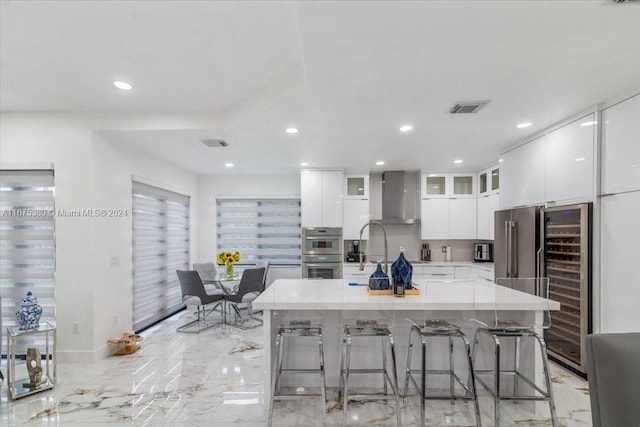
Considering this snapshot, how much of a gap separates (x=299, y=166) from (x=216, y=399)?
3.77m

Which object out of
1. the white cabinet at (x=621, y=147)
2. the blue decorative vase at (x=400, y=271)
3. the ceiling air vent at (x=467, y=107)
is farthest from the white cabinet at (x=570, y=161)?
the blue decorative vase at (x=400, y=271)

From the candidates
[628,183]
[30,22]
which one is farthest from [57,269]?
[628,183]

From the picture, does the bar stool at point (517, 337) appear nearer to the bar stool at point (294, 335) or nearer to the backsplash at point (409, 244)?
the bar stool at point (294, 335)

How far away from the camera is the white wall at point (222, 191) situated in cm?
646

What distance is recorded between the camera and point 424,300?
7.99 ft

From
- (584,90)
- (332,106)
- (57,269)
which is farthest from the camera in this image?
(57,269)

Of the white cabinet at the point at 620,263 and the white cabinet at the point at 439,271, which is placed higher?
the white cabinet at the point at 620,263

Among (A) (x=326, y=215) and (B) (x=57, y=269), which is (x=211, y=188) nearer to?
(A) (x=326, y=215)

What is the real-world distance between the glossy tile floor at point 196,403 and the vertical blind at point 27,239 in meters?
0.94

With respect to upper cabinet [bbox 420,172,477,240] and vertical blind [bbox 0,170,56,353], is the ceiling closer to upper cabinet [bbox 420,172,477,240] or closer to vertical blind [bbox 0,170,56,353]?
vertical blind [bbox 0,170,56,353]

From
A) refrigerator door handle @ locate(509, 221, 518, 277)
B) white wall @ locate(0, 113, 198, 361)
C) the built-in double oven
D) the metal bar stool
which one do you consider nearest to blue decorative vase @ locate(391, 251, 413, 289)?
the metal bar stool

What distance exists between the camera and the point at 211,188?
651 cm

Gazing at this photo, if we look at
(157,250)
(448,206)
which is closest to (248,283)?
(157,250)

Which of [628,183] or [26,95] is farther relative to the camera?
[26,95]
